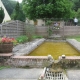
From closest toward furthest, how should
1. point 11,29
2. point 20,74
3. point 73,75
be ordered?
point 73,75
point 20,74
point 11,29

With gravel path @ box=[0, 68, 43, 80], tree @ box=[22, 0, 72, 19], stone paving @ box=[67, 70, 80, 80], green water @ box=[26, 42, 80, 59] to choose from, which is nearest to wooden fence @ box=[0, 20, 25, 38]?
green water @ box=[26, 42, 80, 59]

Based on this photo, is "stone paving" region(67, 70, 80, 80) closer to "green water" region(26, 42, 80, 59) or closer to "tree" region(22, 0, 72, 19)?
"green water" region(26, 42, 80, 59)

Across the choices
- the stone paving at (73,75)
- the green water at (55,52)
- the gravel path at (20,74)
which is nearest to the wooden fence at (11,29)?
the green water at (55,52)

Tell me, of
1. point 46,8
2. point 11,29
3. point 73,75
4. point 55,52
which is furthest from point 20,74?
point 46,8

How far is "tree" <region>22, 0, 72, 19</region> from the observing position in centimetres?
2492

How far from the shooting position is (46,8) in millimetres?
24641

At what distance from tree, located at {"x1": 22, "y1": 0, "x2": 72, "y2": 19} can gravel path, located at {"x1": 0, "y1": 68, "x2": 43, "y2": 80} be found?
62.9ft

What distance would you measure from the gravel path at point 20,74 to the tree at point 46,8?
62.9ft

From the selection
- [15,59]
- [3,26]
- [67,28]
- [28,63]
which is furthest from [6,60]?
[67,28]

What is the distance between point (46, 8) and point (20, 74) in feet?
64.8

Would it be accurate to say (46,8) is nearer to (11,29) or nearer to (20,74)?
(11,29)

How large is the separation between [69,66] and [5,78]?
2134 millimetres

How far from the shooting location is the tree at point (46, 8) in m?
24.9

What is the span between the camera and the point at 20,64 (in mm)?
6570
